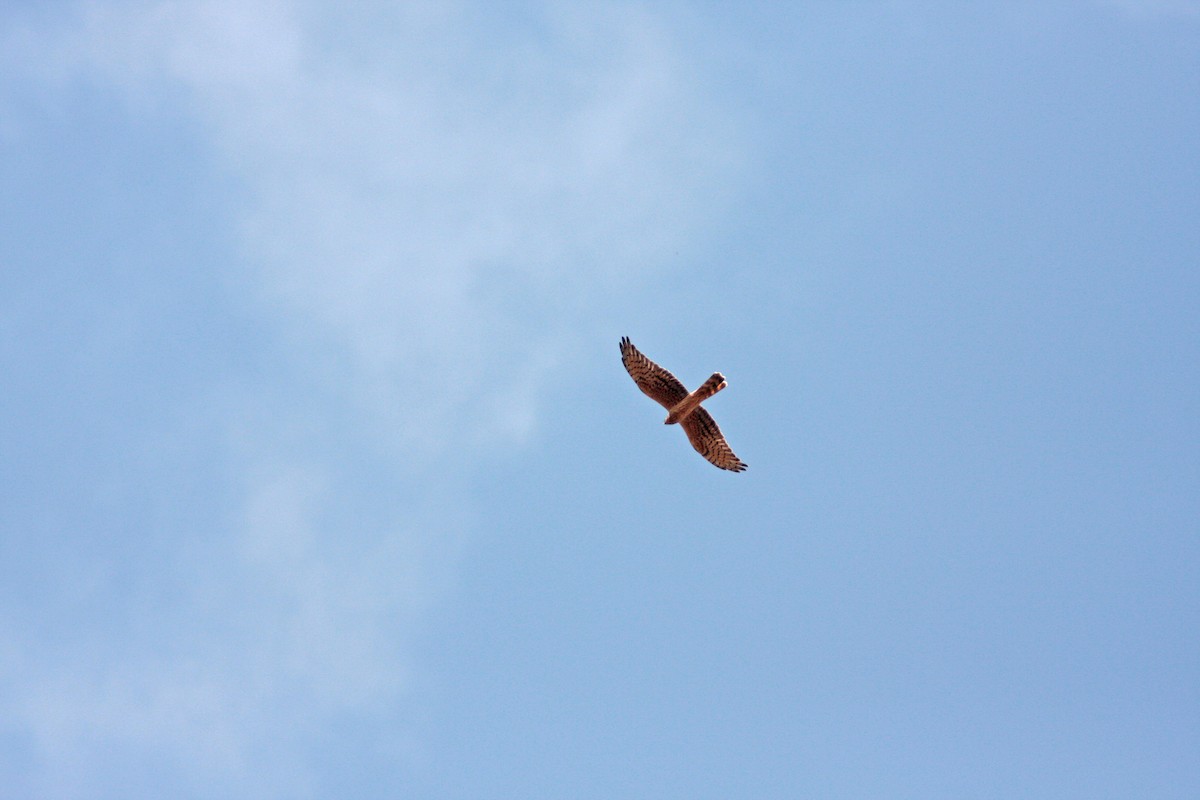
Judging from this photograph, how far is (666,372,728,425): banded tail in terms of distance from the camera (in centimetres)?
2486

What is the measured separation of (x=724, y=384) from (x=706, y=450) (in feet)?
7.99

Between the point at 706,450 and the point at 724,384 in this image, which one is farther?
the point at 706,450

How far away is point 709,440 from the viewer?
2645cm

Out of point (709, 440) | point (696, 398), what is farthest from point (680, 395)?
point (709, 440)

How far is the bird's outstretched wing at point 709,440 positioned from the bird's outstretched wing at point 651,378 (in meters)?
0.69

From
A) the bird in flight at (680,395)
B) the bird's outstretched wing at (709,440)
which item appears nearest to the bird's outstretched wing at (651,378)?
the bird in flight at (680,395)

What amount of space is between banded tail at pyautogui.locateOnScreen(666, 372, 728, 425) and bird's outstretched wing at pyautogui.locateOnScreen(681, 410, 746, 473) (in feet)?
1.01

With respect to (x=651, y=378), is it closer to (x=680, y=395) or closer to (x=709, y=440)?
(x=680, y=395)

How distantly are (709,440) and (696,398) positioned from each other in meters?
1.77

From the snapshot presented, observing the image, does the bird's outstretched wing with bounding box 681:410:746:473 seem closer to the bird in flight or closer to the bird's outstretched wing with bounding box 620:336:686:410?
the bird in flight

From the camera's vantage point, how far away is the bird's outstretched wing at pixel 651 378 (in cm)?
2542

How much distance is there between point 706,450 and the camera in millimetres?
26688

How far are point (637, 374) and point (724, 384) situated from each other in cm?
222

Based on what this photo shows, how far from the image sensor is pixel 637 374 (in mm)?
25734
